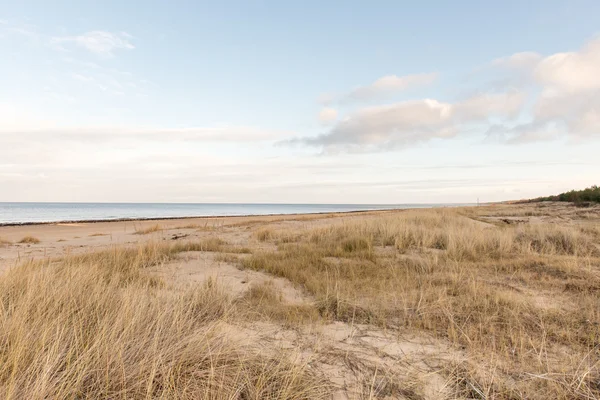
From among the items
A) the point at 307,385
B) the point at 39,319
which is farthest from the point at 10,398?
the point at 307,385

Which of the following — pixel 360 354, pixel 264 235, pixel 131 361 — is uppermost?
pixel 264 235

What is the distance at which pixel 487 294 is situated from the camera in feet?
16.2

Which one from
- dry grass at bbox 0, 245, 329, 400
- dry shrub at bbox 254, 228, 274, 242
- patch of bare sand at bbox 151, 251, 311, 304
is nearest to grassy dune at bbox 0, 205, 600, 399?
dry grass at bbox 0, 245, 329, 400

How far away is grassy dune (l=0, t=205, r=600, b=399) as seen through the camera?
243 centimetres

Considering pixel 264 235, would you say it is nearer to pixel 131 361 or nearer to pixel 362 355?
pixel 362 355

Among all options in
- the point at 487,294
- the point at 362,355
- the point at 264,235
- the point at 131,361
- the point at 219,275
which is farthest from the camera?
the point at 264,235

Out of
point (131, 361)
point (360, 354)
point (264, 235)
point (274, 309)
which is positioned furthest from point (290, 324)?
point (264, 235)

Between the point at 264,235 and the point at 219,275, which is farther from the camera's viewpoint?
the point at 264,235

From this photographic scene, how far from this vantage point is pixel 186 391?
2.37 m

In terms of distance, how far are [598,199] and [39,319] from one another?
34.5 metres

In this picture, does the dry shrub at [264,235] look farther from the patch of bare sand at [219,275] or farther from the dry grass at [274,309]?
the dry grass at [274,309]

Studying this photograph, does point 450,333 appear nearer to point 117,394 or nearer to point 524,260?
point 117,394

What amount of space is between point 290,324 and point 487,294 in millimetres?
2895

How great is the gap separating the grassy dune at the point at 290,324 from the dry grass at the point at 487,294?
2 cm
